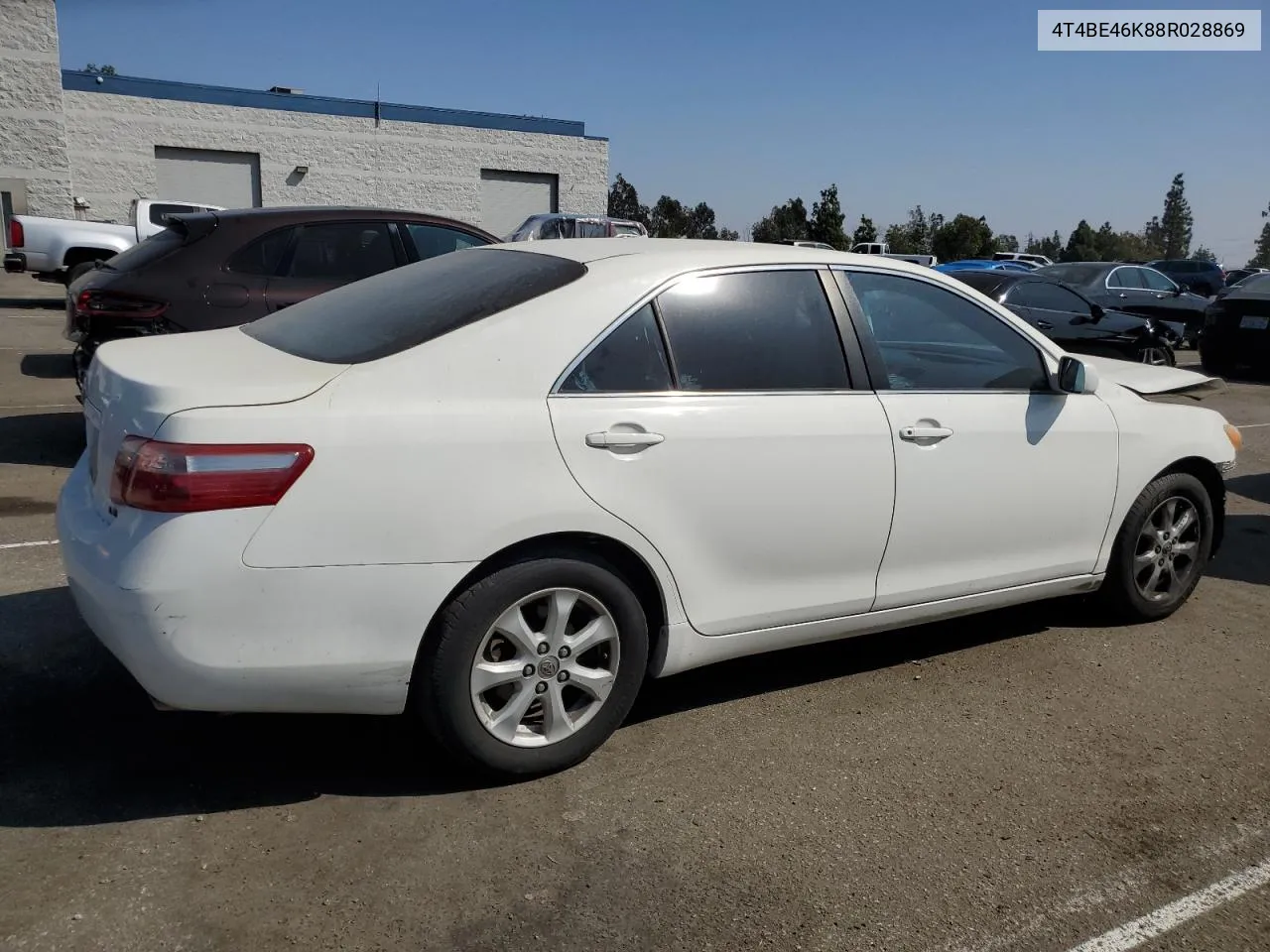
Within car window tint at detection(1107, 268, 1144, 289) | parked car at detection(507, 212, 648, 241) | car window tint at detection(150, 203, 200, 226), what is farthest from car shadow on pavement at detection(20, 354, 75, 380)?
car window tint at detection(1107, 268, 1144, 289)

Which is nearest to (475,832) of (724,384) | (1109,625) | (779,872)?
(779,872)

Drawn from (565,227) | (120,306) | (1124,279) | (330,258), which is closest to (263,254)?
(330,258)

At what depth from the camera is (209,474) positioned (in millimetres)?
2900

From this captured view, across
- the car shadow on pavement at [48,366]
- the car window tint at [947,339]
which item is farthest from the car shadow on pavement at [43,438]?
the car window tint at [947,339]

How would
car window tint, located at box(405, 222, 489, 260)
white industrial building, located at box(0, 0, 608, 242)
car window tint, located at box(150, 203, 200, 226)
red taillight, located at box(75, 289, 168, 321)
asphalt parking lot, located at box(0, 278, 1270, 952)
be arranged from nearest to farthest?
asphalt parking lot, located at box(0, 278, 1270, 952), red taillight, located at box(75, 289, 168, 321), car window tint, located at box(405, 222, 489, 260), car window tint, located at box(150, 203, 200, 226), white industrial building, located at box(0, 0, 608, 242)

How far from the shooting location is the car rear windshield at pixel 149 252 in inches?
282

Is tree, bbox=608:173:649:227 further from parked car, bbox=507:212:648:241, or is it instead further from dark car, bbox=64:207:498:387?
dark car, bbox=64:207:498:387

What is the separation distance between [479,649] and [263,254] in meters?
4.99

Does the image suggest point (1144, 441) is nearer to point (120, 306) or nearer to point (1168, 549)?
point (1168, 549)

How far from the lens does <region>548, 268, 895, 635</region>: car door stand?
3451 millimetres

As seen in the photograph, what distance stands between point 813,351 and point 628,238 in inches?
33.9

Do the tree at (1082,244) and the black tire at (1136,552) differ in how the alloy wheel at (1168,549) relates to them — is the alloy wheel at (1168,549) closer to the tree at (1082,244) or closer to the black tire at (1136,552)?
the black tire at (1136,552)

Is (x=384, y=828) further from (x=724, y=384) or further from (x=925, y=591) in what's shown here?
(x=925, y=591)

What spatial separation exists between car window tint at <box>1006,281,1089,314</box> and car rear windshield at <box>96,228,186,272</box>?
7.74 m
